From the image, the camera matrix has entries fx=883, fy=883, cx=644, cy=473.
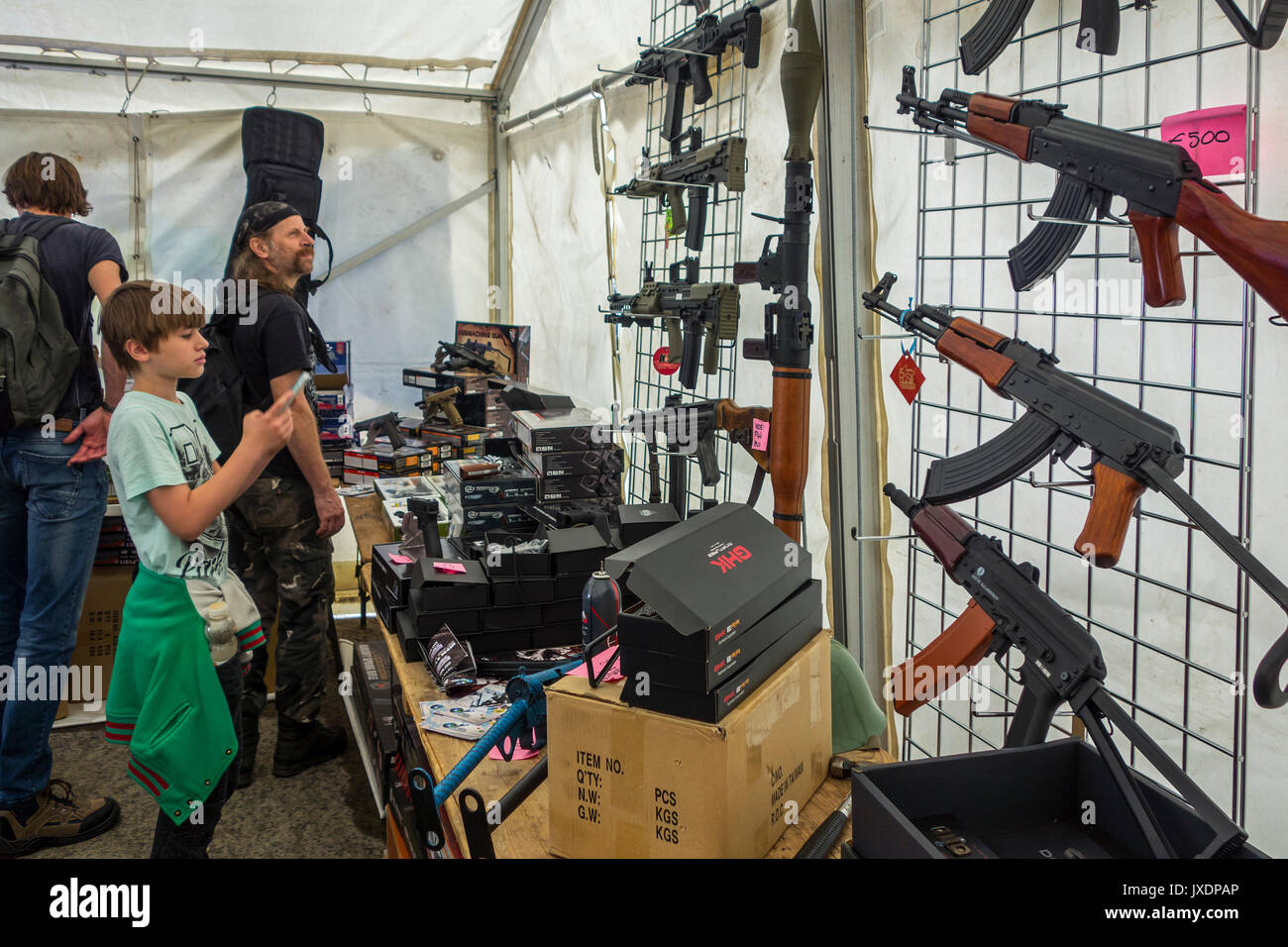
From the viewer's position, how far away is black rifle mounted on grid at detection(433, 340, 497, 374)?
13.0ft

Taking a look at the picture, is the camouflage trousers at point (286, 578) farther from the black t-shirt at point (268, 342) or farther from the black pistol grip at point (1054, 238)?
the black pistol grip at point (1054, 238)

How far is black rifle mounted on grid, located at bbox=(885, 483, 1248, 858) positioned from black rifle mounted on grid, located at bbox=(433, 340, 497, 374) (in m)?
2.97

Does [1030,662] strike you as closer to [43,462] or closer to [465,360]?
[43,462]

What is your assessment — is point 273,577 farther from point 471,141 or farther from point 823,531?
point 471,141

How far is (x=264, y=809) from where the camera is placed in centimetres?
249

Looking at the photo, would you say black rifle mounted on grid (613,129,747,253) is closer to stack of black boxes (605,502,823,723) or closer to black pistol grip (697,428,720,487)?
black pistol grip (697,428,720,487)

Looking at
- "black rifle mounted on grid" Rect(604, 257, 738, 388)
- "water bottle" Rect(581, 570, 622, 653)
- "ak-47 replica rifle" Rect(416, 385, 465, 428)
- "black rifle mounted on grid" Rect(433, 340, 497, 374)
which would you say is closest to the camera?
"water bottle" Rect(581, 570, 622, 653)

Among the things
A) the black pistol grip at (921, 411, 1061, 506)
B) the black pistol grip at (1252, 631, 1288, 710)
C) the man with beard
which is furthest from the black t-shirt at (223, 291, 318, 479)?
the black pistol grip at (1252, 631, 1288, 710)

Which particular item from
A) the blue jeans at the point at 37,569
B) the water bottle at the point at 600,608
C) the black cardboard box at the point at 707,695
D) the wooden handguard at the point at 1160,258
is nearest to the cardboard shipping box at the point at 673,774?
the black cardboard box at the point at 707,695

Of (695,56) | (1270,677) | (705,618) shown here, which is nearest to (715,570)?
(705,618)

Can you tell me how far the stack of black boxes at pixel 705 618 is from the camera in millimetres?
948

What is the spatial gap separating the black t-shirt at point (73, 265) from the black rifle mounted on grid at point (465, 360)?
5.68 ft
